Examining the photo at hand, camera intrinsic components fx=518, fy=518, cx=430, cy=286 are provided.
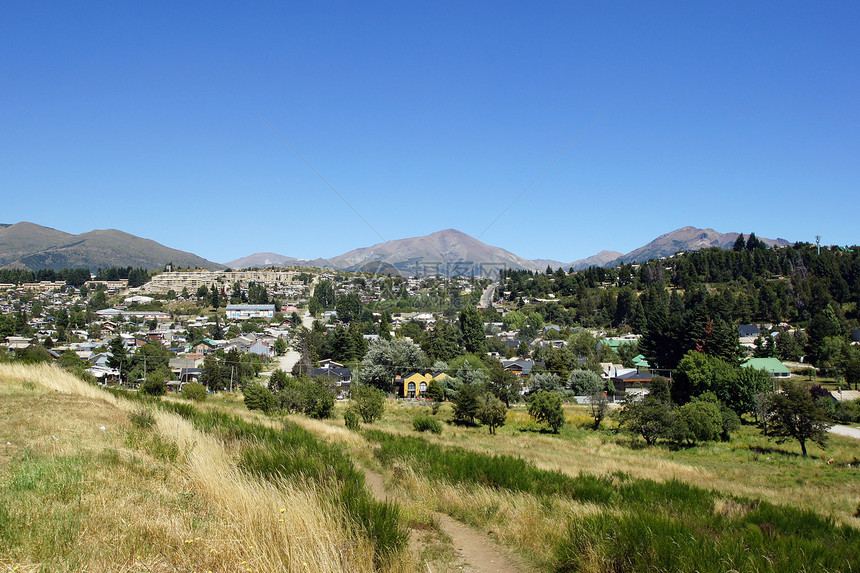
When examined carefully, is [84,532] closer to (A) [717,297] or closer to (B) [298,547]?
(B) [298,547]

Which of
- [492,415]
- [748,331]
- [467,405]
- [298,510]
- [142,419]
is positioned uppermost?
[298,510]

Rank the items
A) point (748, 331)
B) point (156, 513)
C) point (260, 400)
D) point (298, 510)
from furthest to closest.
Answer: point (748, 331) < point (260, 400) < point (298, 510) < point (156, 513)

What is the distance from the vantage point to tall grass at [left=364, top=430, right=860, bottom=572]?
144 inches

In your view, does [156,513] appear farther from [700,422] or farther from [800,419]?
[700,422]

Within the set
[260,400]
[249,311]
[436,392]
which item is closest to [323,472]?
[260,400]

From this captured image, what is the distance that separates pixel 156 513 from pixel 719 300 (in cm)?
7408

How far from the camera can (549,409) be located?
27734 mm

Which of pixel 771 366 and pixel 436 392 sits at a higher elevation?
pixel 771 366

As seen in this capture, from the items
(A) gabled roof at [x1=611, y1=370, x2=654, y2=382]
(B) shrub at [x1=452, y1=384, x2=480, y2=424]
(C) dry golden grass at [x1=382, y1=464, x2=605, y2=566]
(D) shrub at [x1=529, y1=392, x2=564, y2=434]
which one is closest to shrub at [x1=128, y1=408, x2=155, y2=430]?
(C) dry golden grass at [x1=382, y1=464, x2=605, y2=566]

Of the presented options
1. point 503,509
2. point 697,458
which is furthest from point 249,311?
point 503,509

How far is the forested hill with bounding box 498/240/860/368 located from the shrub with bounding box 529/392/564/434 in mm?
23563

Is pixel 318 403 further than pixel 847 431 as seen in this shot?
No

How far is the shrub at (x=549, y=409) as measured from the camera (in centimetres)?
2777

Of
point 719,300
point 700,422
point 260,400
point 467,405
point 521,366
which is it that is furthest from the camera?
point 719,300
